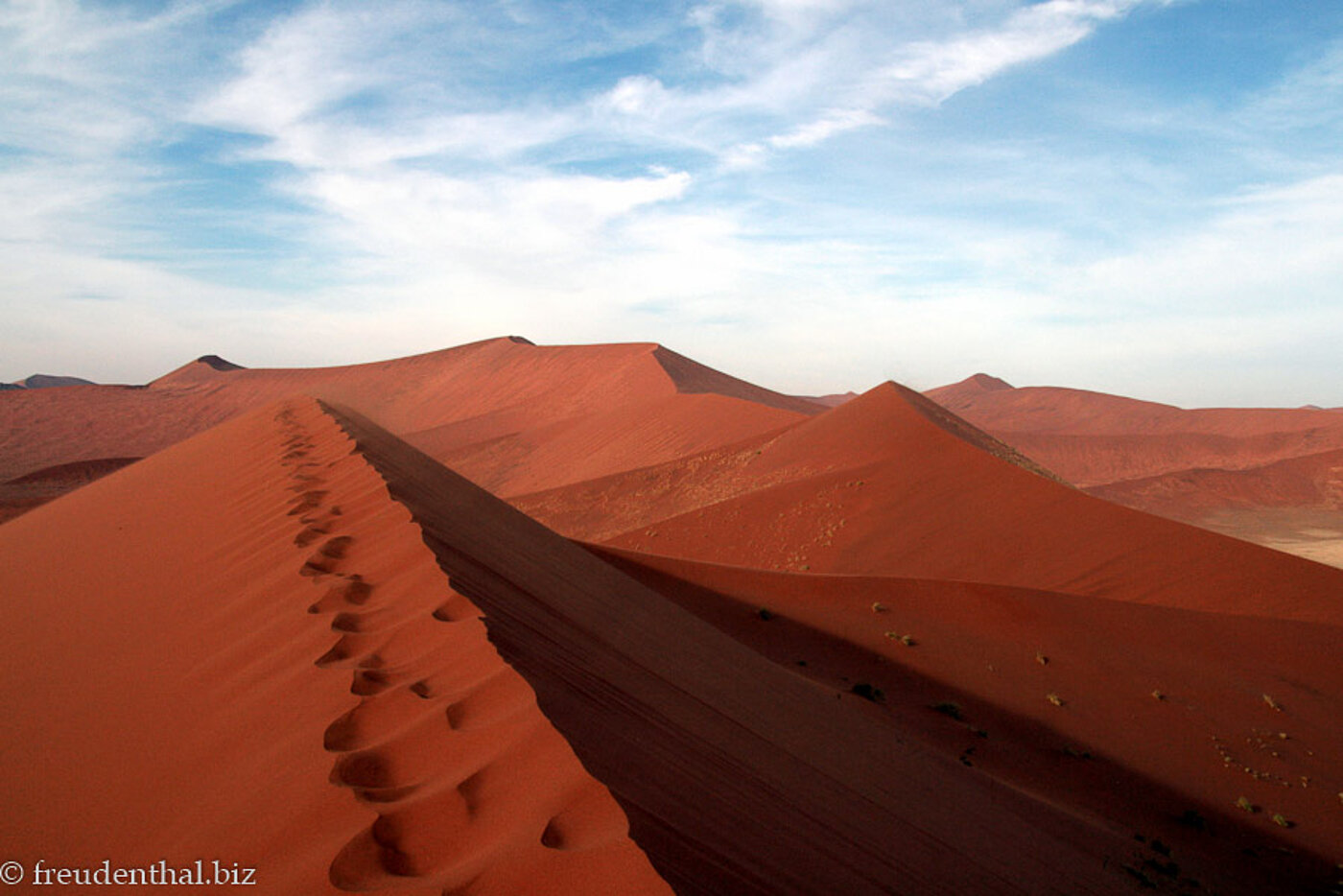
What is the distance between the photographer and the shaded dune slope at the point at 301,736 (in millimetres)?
1653

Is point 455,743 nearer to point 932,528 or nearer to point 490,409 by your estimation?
point 932,528

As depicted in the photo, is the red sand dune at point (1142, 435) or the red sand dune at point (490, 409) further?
the red sand dune at point (1142, 435)

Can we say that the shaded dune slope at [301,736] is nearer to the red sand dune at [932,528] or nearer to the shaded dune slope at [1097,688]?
the shaded dune slope at [1097,688]

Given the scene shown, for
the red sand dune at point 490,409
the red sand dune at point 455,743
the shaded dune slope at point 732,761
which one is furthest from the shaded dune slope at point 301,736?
the red sand dune at point 490,409

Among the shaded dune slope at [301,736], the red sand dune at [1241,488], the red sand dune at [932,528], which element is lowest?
the red sand dune at [1241,488]

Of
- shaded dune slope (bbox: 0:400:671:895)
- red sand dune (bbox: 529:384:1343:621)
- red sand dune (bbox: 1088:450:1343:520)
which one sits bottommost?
red sand dune (bbox: 1088:450:1343:520)

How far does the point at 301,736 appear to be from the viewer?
215 cm

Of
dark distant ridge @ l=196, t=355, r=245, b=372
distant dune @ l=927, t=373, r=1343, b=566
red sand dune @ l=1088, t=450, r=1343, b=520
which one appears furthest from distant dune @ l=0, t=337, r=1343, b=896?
dark distant ridge @ l=196, t=355, r=245, b=372

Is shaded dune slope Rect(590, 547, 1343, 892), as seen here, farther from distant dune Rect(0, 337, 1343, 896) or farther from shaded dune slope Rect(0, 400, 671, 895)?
shaded dune slope Rect(0, 400, 671, 895)

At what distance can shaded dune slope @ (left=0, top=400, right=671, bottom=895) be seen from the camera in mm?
1653

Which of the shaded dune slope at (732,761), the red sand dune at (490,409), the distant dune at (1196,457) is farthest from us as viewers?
the distant dune at (1196,457)

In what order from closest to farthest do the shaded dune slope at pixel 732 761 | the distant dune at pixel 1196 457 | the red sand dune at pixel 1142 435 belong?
1. the shaded dune slope at pixel 732 761
2. the distant dune at pixel 1196 457
3. the red sand dune at pixel 1142 435

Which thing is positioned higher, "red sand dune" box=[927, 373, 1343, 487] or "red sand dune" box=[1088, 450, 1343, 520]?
"red sand dune" box=[927, 373, 1343, 487]

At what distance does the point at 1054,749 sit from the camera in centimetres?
666
